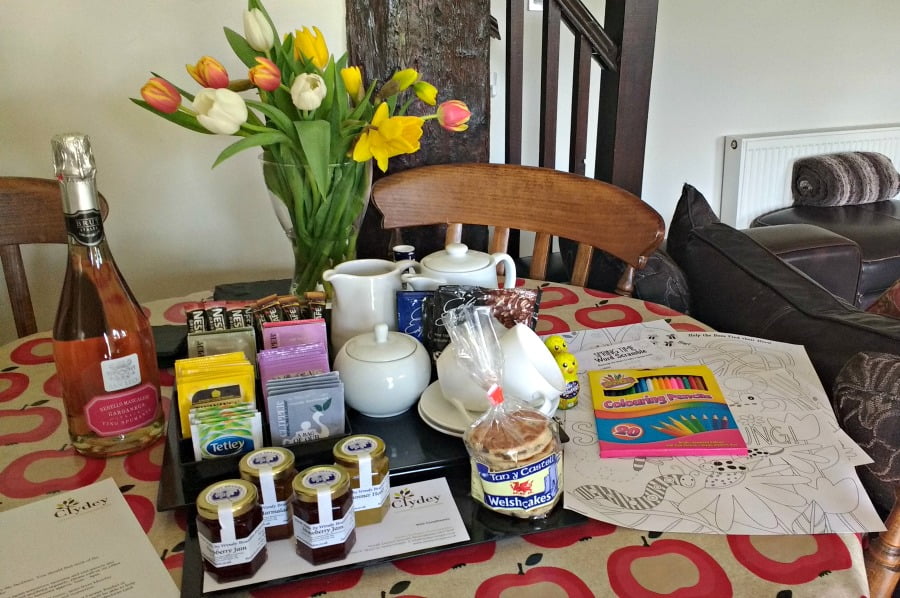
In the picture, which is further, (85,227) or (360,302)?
(360,302)

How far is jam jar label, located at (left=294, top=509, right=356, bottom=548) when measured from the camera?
2.18ft

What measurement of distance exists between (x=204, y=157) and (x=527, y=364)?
1.29 metres

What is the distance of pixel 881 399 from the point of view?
885 millimetres

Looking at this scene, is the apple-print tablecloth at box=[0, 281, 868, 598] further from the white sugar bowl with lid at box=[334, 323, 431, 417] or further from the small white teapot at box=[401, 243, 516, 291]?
the small white teapot at box=[401, 243, 516, 291]

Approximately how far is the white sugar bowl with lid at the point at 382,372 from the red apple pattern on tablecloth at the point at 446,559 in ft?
→ 0.73

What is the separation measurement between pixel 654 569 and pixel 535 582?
109mm

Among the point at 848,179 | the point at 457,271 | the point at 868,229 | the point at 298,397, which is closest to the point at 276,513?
the point at 298,397

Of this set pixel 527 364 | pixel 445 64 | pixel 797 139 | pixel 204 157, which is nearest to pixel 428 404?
pixel 527 364

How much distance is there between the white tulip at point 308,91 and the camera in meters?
0.99

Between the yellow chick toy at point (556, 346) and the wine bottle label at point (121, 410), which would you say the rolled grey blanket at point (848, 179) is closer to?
the yellow chick toy at point (556, 346)

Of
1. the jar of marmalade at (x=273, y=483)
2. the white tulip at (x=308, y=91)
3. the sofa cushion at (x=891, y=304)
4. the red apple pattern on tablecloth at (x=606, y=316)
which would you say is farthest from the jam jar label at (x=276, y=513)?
the sofa cushion at (x=891, y=304)

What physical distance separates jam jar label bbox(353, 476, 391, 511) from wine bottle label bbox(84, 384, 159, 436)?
0.32 metres

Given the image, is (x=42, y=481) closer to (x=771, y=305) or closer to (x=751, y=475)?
(x=751, y=475)

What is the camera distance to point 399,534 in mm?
717
